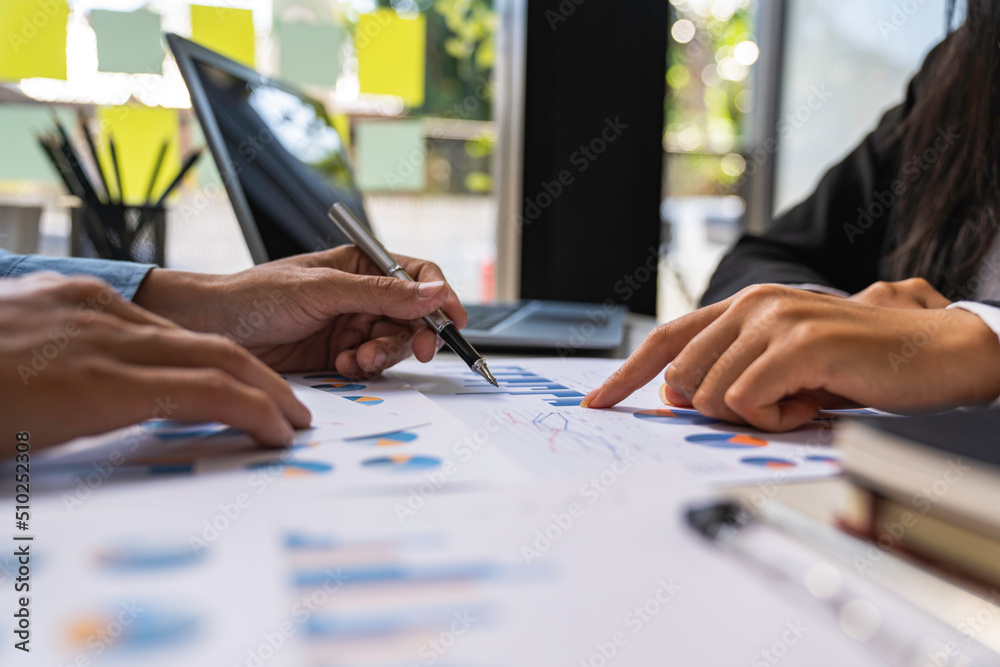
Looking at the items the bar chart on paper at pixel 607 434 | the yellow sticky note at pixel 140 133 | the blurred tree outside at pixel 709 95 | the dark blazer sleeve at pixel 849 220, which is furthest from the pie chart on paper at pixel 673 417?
the blurred tree outside at pixel 709 95

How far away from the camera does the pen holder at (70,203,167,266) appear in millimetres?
1021

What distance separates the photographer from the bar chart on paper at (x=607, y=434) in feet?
1.32

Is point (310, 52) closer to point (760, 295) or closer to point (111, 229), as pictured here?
point (111, 229)

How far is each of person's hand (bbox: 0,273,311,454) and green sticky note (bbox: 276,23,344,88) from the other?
52.7 inches

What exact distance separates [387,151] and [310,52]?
0.89 ft

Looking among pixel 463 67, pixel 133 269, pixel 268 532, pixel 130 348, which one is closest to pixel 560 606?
pixel 268 532

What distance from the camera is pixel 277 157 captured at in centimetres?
104

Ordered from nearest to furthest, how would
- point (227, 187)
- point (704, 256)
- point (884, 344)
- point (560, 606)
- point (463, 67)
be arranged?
point (560, 606) < point (884, 344) < point (227, 187) < point (463, 67) < point (704, 256)

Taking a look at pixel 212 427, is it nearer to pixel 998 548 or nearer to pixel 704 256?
pixel 998 548

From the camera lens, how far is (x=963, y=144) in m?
0.91

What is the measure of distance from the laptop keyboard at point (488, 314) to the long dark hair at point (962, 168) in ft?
1.77

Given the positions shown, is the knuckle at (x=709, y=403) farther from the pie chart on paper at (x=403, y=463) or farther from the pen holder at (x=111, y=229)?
the pen holder at (x=111, y=229)

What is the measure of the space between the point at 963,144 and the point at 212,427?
3.05 feet

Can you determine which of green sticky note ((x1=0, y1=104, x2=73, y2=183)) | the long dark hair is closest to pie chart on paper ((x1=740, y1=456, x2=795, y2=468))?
the long dark hair
